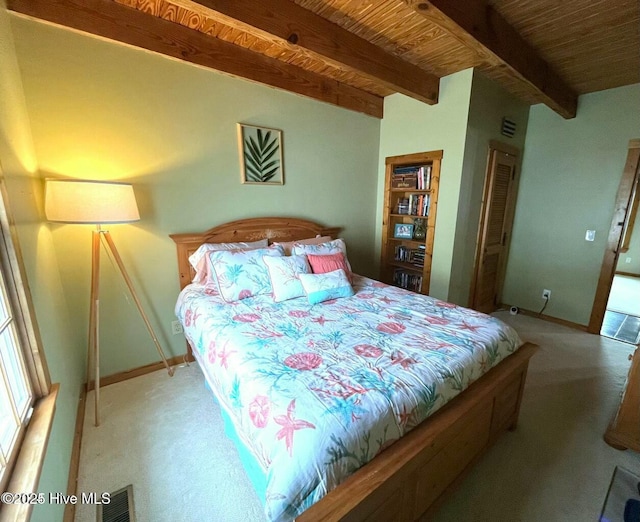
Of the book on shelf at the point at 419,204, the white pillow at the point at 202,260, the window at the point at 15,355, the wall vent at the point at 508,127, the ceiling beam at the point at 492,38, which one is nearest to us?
the window at the point at 15,355

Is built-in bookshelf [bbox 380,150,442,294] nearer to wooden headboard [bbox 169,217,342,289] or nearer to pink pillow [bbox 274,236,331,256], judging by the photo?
wooden headboard [bbox 169,217,342,289]

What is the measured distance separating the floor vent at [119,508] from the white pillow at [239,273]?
1106mm

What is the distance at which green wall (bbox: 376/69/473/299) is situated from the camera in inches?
104

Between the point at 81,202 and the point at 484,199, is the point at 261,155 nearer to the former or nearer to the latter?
the point at 81,202

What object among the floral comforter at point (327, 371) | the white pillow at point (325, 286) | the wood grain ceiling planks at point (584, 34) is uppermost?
the wood grain ceiling planks at point (584, 34)

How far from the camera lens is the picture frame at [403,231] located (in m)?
3.38

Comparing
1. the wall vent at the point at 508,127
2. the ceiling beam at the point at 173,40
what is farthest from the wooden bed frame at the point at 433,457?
the ceiling beam at the point at 173,40

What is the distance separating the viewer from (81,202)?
158 centimetres

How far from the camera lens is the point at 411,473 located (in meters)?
1.04

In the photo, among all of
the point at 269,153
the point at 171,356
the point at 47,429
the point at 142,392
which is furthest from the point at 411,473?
the point at 269,153

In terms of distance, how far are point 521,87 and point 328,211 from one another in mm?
2270

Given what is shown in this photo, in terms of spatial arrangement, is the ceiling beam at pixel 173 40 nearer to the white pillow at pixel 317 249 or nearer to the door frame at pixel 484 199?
the white pillow at pixel 317 249

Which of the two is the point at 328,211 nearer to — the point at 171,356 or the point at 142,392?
the point at 171,356

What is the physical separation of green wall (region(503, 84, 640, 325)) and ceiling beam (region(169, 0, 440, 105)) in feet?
6.05
